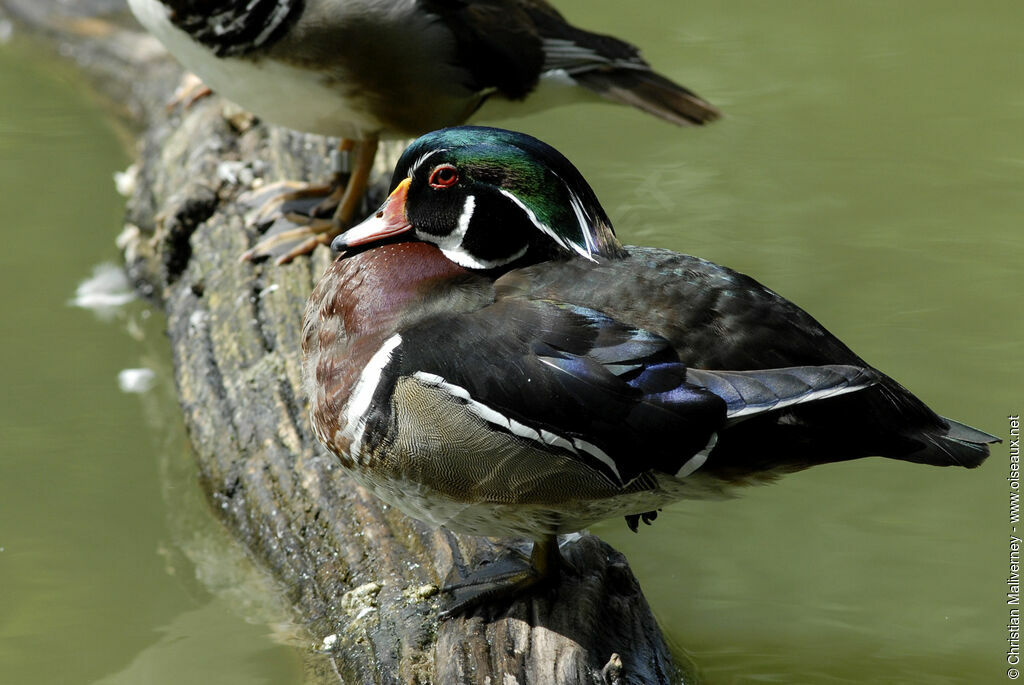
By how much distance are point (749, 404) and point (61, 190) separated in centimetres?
403

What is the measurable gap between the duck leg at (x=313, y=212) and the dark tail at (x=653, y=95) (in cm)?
87

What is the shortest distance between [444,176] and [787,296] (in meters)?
2.05

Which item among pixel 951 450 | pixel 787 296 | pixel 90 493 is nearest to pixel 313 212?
pixel 90 493

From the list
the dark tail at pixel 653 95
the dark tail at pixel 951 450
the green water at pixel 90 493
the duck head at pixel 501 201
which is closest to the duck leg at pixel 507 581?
the green water at pixel 90 493

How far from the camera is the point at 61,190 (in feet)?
17.6

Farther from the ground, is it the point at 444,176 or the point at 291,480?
the point at 444,176

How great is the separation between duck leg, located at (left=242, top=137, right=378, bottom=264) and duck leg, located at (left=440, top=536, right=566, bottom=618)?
5.49ft

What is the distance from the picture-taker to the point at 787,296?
4328 millimetres

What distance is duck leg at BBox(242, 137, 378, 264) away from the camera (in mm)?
4129

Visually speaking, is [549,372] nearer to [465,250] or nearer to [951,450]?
[465,250]

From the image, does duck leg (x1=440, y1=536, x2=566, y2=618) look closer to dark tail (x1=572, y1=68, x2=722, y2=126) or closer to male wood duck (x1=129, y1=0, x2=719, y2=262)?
male wood duck (x1=129, y1=0, x2=719, y2=262)

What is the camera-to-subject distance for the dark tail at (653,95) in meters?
4.27

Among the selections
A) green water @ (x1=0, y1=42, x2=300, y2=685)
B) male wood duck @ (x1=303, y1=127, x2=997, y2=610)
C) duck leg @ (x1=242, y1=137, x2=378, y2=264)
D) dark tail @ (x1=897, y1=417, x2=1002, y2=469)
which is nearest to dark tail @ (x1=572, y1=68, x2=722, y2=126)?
duck leg @ (x1=242, y1=137, x2=378, y2=264)

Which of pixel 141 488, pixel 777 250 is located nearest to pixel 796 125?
pixel 777 250
